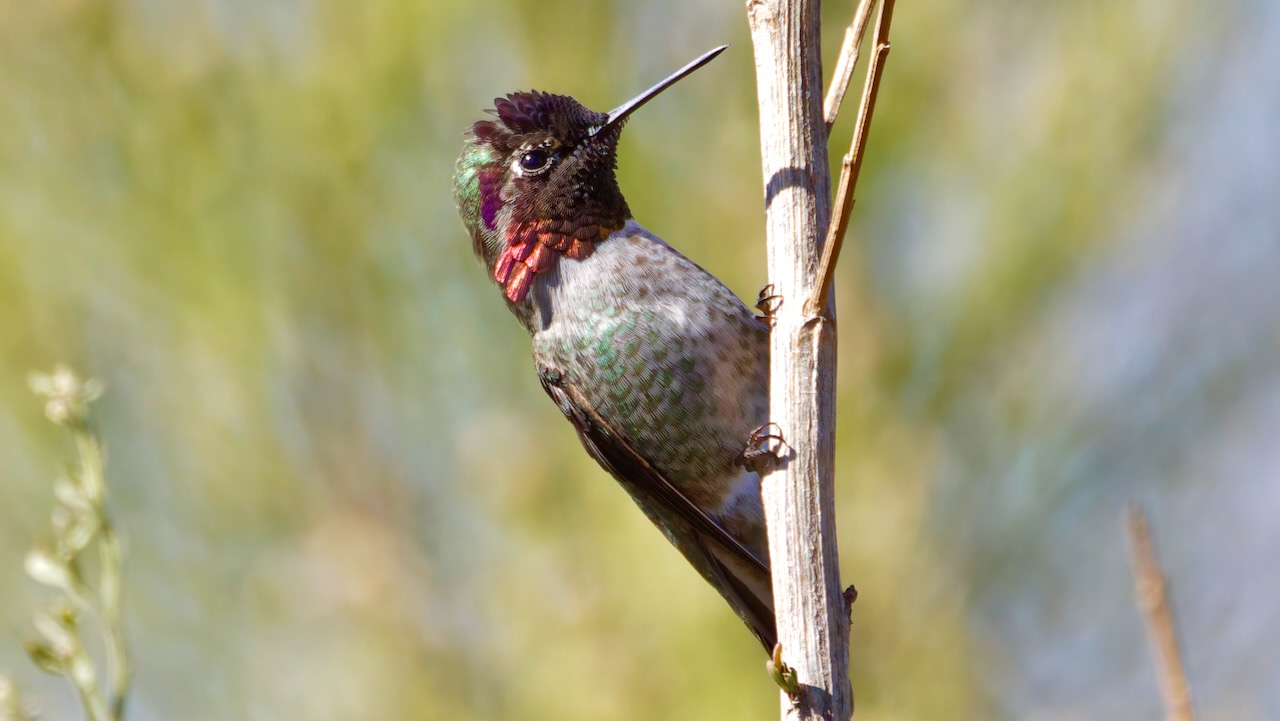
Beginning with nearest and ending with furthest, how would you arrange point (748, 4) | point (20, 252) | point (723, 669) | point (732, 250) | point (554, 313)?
point (748, 4) < point (554, 313) < point (723, 669) < point (732, 250) < point (20, 252)

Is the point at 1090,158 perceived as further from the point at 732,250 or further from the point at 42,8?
the point at 42,8

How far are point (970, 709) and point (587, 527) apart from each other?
1.72 m

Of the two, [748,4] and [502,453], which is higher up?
[502,453]

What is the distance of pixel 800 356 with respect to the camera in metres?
2.34

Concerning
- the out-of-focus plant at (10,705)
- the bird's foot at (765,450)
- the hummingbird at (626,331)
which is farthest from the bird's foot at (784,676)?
the hummingbird at (626,331)

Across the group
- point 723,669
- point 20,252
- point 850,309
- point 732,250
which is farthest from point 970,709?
point 20,252

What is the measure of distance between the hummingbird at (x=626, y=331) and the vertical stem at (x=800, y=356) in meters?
1.24

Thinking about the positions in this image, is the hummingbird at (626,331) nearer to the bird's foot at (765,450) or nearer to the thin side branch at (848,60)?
the bird's foot at (765,450)

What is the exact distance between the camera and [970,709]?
4.91 metres

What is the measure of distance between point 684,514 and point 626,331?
0.59m

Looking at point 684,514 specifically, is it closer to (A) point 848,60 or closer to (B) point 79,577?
(A) point 848,60

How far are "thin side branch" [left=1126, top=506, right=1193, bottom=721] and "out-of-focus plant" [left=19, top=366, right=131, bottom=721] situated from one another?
4.17 feet

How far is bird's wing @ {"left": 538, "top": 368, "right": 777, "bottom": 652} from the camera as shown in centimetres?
374

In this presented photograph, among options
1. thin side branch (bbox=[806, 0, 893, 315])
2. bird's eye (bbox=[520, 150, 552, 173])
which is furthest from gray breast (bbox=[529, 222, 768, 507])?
→ thin side branch (bbox=[806, 0, 893, 315])
